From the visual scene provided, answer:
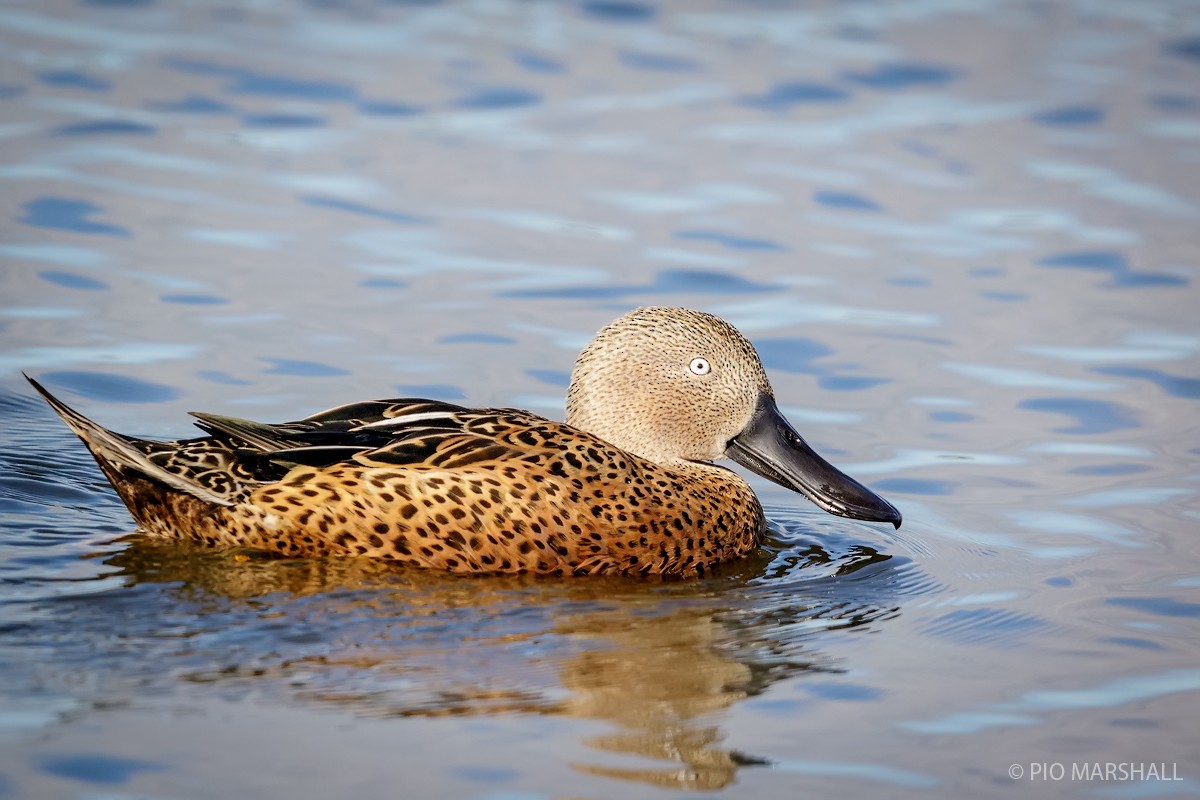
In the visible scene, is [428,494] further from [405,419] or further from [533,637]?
[533,637]

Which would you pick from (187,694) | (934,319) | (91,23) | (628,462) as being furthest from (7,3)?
(187,694)

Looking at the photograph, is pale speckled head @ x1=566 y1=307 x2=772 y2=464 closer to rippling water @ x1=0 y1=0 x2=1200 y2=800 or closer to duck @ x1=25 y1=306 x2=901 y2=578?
duck @ x1=25 y1=306 x2=901 y2=578

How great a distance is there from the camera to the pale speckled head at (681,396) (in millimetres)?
7883

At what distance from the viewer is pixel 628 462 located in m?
7.43

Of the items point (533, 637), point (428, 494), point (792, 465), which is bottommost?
point (533, 637)

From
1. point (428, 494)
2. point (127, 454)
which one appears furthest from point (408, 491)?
point (127, 454)

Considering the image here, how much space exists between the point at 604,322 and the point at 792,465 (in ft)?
8.88

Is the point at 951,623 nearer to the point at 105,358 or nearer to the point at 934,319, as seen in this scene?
the point at 934,319

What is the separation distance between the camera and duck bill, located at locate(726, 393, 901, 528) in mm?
7773

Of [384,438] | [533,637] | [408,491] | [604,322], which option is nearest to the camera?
[533,637]

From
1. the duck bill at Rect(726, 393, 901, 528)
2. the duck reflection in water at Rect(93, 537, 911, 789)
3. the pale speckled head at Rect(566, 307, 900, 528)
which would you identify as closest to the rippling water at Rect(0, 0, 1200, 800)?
the duck reflection in water at Rect(93, 537, 911, 789)

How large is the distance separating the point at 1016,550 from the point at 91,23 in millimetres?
10572

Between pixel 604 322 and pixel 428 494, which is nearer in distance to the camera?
pixel 428 494

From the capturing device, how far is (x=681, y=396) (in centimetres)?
789
